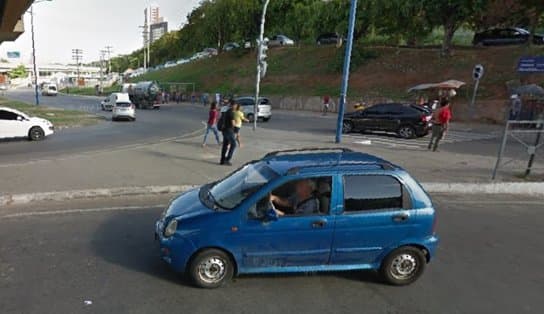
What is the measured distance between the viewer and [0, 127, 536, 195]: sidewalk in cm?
809

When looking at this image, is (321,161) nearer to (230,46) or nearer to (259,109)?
(259,109)

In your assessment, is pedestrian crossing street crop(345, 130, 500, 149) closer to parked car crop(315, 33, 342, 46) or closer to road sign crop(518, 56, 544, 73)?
road sign crop(518, 56, 544, 73)

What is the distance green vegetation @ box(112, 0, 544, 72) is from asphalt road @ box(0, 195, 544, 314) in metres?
24.4

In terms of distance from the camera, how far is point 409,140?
53.7ft

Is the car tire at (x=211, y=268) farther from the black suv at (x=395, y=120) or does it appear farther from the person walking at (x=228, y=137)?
the black suv at (x=395, y=120)

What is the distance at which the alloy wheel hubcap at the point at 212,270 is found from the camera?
4047 millimetres

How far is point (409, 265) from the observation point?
4.34m

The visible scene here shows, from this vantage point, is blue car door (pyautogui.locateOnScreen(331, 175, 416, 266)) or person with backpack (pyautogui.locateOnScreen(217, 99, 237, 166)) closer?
blue car door (pyautogui.locateOnScreen(331, 175, 416, 266))

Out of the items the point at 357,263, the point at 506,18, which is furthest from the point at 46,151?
the point at 506,18

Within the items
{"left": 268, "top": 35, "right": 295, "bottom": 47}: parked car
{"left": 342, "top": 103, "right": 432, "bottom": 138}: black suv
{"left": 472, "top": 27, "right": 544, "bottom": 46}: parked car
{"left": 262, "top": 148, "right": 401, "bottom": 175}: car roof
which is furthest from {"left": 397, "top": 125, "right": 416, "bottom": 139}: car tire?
{"left": 268, "top": 35, "right": 295, "bottom": 47}: parked car

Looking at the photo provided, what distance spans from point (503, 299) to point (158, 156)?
9.24m

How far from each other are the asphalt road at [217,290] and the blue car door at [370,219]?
0.41 meters

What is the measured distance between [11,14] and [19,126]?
4.70 meters

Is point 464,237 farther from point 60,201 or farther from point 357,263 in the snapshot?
point 60,201
